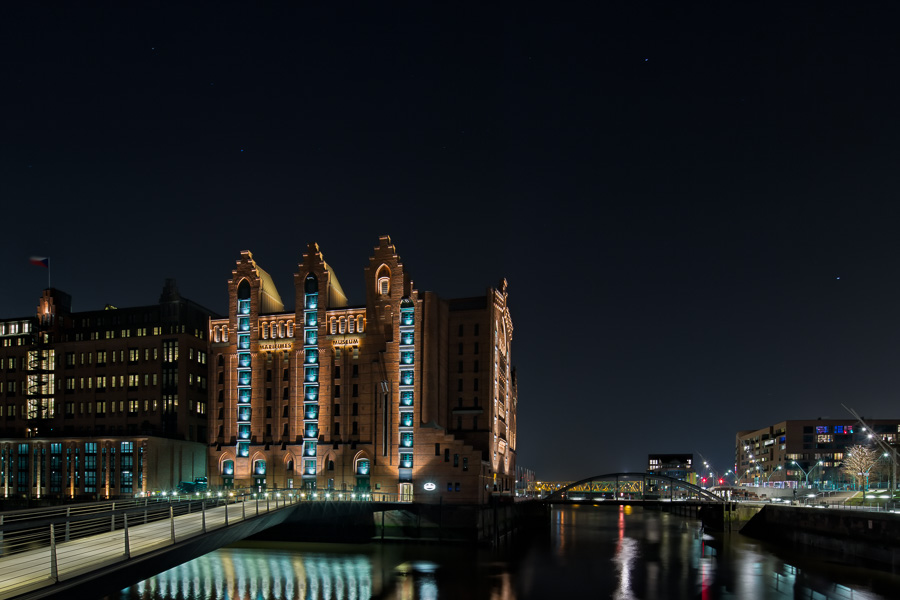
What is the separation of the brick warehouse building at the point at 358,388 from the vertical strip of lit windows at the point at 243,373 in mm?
159

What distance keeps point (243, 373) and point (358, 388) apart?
19.5 metres

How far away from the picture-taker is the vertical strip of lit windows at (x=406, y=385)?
108m

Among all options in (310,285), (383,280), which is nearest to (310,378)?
(310,285)

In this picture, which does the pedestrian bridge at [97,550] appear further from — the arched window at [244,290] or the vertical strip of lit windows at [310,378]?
the arched window at [244,290]

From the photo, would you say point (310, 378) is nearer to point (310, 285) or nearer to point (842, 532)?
point (310, 285)

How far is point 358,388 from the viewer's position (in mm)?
113562

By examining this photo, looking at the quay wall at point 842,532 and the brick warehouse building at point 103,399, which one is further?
the brick warehouse building at point 103,399

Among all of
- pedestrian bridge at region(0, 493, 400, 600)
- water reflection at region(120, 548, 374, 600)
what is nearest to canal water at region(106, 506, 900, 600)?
water reflection at region(120, 548, 374, 600)

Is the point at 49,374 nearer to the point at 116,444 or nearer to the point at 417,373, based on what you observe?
the point at 116,444

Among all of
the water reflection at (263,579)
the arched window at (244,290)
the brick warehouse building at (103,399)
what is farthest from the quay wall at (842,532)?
the brick warehouse building at (103,399)

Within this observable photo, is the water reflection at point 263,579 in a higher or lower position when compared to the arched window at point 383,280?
lower

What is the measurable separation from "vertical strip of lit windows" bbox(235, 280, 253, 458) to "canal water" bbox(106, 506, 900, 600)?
1031 inches

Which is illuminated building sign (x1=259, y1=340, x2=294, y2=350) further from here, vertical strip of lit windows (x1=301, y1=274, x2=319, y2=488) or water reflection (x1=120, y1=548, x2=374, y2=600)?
water reflection (x1=120, y1=548, x2=374, y2=600)

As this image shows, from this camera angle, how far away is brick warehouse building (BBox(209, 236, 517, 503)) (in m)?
108
